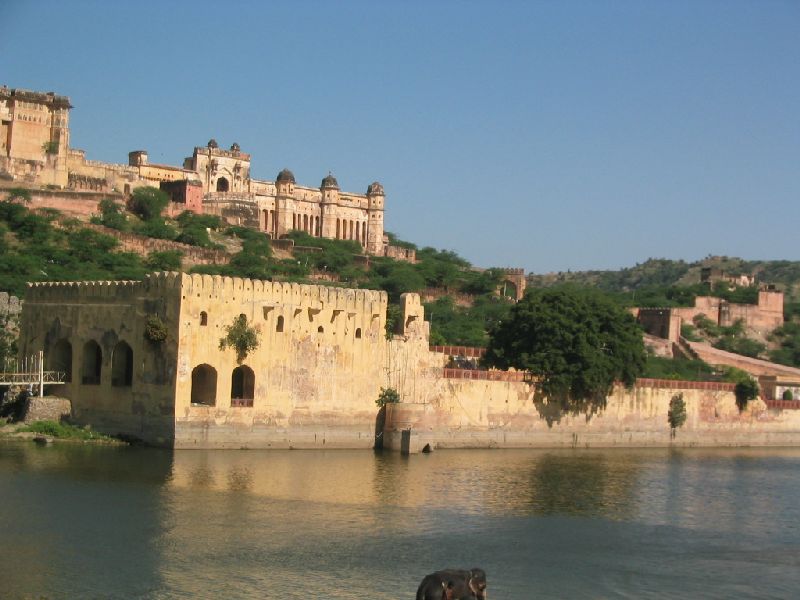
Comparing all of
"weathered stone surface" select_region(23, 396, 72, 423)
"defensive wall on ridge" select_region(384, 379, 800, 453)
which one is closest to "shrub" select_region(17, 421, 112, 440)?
"weathered stone surface" select_region(23, 396, 72, 423)

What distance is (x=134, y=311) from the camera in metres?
28.9

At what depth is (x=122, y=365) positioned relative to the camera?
29.5 m

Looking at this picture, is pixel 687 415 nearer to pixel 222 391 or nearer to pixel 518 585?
pixel 222 391

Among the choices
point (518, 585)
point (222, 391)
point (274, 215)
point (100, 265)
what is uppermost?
point (274, 215)

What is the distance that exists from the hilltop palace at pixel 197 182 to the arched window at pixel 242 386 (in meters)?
26.8

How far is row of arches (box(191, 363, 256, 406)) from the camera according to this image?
93.3ft

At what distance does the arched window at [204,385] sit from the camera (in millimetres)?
28312

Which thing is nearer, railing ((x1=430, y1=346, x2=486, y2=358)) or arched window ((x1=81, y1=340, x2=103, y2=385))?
arched window ((x1=81, y1=340, x2=103, y2=385))

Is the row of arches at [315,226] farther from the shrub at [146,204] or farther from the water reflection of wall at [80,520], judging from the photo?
the water reflection of wall at [80,520]

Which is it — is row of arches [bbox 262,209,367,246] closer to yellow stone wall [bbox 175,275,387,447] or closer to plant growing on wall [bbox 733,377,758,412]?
plant growing on wall [bbox 733,377,758,412]

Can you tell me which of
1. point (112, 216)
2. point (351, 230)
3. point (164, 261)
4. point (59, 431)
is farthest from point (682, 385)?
point (351, 230)

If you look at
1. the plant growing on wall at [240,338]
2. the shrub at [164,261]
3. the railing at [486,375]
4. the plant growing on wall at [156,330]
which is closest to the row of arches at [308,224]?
the shrub at [164,261]

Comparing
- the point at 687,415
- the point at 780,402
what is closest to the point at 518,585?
the point at 687,415

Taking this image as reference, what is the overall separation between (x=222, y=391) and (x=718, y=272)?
53738 millimetres
